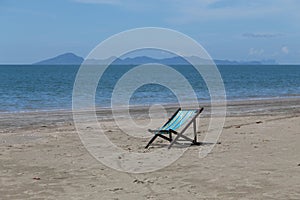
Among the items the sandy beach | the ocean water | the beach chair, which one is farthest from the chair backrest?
the ocean water

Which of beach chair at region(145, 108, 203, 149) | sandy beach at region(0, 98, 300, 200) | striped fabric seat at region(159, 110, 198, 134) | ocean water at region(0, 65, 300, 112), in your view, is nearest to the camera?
sandy beach at region(0, 98, 300, 200)

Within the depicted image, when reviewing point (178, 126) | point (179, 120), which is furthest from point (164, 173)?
point (179, 120)

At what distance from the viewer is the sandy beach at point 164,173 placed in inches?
252

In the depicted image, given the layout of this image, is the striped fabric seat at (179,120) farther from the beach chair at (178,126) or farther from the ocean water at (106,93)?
the ocean water at (106,93)

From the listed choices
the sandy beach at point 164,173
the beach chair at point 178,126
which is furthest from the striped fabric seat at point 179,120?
the sandy beach at point 164,173

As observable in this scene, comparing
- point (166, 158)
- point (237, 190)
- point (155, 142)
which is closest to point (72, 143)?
point (155, 142)

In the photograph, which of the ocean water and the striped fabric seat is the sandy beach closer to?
the striped fabric seat

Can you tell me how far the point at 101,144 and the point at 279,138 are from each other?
178 inches

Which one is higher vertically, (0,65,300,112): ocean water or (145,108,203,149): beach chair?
(145,108,203,149): beach chair

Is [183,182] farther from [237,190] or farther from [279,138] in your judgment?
[279,138]

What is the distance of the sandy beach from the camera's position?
639cm

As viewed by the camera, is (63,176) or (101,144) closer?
(63,176)

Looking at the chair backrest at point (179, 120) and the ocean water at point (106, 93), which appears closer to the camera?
the chair backrest at point (179, 120)

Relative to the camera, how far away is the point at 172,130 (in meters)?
10.5
